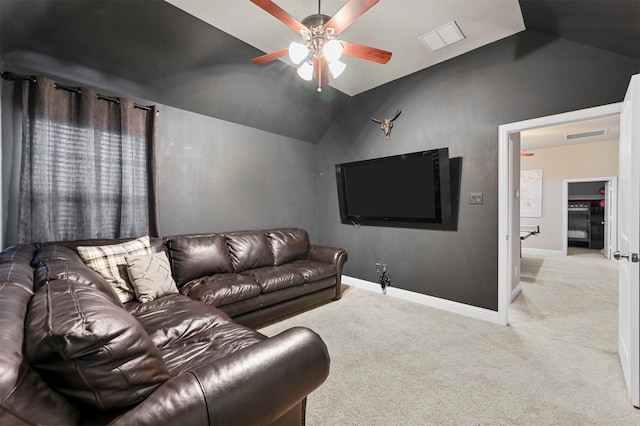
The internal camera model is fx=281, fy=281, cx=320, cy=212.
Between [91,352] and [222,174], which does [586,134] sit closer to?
[222,174]

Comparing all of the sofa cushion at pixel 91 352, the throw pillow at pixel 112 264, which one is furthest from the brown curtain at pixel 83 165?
the sofa cushion at pixel 91 352

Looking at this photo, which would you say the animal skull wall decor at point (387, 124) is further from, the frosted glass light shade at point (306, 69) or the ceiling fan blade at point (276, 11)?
the ceiling fan blade at point (276, 11)

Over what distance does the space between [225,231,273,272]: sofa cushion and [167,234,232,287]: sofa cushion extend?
11 centimetres

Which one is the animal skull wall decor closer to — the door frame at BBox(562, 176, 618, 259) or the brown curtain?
the brown curtain

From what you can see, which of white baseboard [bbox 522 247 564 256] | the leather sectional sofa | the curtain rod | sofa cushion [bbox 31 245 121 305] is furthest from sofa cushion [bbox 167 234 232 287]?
white baseboard [bbox 522 247 564 256]

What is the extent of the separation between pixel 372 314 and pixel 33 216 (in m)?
3.28

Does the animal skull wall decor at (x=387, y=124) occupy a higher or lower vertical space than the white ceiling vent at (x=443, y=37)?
lower

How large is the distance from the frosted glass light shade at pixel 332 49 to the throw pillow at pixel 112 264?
2300 mm

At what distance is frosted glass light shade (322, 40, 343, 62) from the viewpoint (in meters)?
2.00

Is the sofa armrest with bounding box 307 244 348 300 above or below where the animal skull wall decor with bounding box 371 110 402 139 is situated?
below

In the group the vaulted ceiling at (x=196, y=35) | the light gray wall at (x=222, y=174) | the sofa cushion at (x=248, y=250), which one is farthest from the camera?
the sofa cushion at (x=248, y=250)

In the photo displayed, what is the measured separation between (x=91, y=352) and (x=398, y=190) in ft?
11.3

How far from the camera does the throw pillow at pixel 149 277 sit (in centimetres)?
225

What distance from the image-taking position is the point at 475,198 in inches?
124
